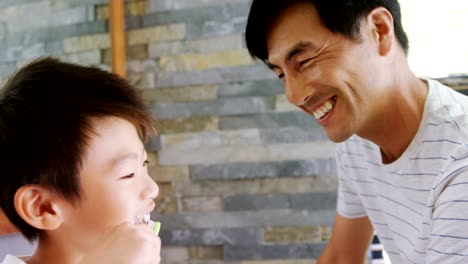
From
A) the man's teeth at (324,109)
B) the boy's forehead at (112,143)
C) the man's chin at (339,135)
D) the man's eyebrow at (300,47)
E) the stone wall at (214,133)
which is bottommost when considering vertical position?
the stone wall at (214,133)

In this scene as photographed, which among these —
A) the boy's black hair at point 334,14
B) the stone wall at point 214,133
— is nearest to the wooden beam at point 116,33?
the stone wall at point 214,133

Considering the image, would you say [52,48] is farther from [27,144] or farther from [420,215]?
[420,215]

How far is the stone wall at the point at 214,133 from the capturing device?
141 centimetres

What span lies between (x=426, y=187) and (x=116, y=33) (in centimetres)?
113

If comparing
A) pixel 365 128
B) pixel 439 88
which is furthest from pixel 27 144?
pixel 439 88

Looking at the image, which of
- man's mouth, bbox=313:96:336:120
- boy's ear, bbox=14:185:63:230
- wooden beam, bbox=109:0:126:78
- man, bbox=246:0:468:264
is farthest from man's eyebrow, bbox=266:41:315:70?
wooden beam, bbox=109:0:126:78

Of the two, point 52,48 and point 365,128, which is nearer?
point 365,128

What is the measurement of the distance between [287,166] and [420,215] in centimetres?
59

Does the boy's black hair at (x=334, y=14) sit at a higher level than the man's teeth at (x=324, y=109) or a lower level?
higher

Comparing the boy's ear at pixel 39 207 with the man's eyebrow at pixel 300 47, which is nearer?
the boy's ear at pixel 39 207

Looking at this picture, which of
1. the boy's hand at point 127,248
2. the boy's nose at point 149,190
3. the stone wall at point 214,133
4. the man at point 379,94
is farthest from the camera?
the stone wall at point 214,133

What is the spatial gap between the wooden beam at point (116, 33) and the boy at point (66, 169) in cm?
76

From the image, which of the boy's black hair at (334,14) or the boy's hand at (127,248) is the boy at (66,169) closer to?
the boy's hand at (127,248)

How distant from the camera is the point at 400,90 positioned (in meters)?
0.90
